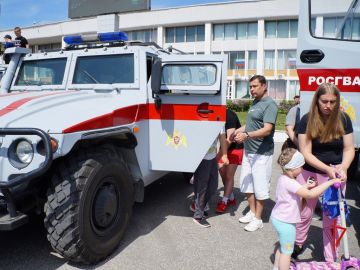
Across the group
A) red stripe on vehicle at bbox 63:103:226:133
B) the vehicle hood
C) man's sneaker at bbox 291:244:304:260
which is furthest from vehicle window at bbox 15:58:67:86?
man's sneaker at bbox 291:244:304:260

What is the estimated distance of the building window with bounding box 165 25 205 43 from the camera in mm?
35938

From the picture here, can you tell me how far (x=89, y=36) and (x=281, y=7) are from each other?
31437 mm

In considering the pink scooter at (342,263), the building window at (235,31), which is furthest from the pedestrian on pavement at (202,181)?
the building window at (235,31)

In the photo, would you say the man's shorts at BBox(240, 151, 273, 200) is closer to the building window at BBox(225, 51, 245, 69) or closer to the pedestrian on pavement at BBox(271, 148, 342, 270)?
the pedestrian on pavement at BBox(271, 148, 342, 270)

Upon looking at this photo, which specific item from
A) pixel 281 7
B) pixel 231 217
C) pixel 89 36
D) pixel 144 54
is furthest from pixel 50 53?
pixel 281 7

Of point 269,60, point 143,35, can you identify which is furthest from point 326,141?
point 143,35

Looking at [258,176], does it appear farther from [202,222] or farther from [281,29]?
[281,29]

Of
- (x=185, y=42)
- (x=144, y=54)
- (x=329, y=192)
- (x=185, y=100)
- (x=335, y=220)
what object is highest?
(x=185, y=42)

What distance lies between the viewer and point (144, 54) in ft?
13.2

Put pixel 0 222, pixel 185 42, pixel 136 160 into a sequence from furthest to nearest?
pixel 185 42 < pixel 136 160 < pixel 0 222

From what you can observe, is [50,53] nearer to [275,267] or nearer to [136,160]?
[136,160]

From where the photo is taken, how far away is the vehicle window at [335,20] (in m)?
3.94

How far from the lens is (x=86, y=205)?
2.89m

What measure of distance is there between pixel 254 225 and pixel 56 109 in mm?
2514
